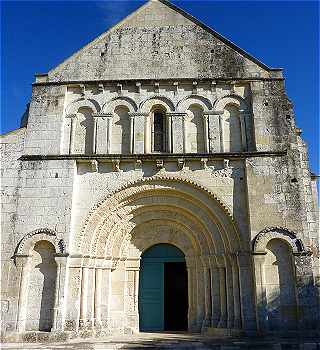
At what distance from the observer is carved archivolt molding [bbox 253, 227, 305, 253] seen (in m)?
10.5

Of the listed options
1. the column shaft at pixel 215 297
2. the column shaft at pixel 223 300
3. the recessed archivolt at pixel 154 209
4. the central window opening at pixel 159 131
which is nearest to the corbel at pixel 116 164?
the recessed archivolt at pixel 154 209

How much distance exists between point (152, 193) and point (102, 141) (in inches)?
88.6

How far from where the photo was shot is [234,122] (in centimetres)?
1216

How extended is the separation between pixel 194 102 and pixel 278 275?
18.8ft

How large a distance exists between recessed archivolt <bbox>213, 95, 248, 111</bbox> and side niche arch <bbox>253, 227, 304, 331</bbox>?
400 centimetres

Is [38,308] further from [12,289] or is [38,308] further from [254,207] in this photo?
[254,207]

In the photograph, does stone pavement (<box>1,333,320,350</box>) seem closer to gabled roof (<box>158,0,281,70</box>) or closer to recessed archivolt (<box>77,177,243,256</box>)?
recessed archivolt (<box>77,177,243,256</box>)

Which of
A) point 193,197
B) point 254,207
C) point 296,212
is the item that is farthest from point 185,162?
point 296,212

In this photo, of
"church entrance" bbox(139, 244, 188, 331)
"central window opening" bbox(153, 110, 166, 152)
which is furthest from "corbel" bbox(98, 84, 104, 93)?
"church entrance" bbox(139, 244, 188, 331)

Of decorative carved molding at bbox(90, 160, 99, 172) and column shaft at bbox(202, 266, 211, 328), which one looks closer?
column shaft at bbox(202, 266, 211, 328)

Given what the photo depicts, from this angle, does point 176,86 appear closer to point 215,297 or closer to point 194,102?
point 194,102

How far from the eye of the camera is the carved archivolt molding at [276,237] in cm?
1046

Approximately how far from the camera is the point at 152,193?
1159cm

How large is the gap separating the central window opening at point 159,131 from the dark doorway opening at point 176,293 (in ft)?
13.6
